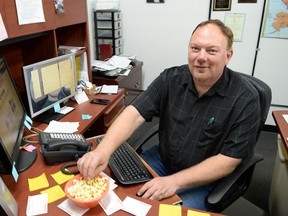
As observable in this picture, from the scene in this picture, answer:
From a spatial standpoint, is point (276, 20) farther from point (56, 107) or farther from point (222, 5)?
point (56, 107)

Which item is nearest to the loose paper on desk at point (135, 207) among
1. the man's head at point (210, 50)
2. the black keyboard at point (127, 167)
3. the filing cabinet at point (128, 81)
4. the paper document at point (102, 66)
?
the black keyboard at point (127, 167)

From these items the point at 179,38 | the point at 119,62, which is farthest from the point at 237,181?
the point at 179,38

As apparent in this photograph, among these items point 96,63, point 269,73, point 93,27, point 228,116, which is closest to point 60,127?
point 228,116

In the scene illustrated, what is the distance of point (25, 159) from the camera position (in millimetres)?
1188

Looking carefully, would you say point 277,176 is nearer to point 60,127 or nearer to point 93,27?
point 60,127

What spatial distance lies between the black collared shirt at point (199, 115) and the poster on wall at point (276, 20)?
163 centimetres

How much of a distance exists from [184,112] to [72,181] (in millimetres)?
668

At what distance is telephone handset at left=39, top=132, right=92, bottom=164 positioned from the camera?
115 centimetres

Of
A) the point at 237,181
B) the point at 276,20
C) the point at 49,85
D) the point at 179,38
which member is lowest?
the point at 237,181

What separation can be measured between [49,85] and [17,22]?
448 millimetres

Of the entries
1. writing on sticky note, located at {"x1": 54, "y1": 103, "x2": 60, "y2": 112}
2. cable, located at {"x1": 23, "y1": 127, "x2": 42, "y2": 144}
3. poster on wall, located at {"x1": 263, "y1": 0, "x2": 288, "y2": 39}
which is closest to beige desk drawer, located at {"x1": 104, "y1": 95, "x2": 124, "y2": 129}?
writing on sticky note, located at {"x1": 54, "y1": 103, "x2": 60, "y2": 112}

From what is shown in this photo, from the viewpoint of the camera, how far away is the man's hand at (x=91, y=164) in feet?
3.14

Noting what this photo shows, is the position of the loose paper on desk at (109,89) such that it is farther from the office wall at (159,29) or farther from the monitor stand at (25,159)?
the office wall at (159,29)

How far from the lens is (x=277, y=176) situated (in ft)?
5.29
